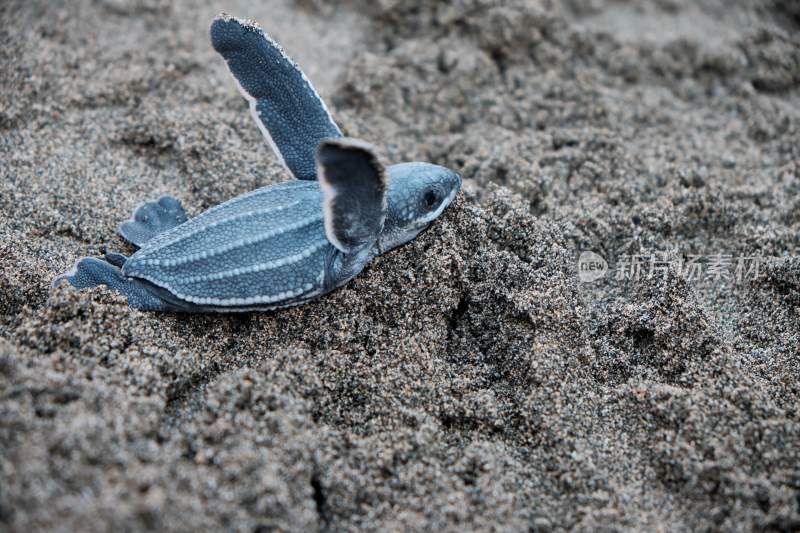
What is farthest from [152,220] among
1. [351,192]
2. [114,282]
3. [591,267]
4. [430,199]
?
[591,267]

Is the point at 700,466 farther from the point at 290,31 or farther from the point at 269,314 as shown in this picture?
the point at 290,31

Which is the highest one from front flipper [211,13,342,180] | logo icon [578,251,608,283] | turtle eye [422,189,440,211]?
front flipper [211,13,342,180]

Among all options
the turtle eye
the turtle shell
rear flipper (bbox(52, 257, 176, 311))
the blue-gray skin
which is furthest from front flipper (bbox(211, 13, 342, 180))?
rear flipper (bbox(52, 257, 176, 311))

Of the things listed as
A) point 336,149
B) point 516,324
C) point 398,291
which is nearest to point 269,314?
point 398,291

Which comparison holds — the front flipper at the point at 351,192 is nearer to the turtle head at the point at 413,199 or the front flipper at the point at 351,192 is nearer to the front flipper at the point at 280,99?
the turtle head at the point at 413,199

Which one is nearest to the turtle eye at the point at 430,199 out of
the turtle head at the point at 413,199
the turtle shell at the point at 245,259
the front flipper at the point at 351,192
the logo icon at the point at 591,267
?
the turtle head at the point at 413,199

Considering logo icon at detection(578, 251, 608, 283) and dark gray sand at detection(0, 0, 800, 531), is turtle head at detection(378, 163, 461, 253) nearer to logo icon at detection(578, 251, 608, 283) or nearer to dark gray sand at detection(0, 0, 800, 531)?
dark gray sand at detection(0, 0, 800, 531)

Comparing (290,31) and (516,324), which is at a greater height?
(290,31)
